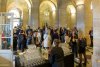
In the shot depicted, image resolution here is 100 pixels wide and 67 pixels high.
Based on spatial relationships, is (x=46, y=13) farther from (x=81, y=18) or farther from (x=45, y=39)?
(x=45, y=39)

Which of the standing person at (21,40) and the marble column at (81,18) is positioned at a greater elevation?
the marble column at (81,18)

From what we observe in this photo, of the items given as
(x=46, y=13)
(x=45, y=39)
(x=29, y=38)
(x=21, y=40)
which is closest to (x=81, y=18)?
(x=29, y=38)

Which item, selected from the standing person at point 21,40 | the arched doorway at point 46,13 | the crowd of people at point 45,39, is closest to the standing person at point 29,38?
the crowd of people at point 45,39

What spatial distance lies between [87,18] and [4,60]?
13.2 meters

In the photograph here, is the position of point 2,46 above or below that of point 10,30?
below

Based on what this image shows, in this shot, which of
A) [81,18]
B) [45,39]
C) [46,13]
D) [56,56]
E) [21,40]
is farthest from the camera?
[46,13]

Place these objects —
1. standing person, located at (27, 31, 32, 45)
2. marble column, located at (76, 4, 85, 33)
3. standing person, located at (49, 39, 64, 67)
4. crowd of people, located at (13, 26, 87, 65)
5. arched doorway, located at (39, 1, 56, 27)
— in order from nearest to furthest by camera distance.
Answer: standing person, located at (49, 39, 64, 67) → crowd of people, located at (13, 26, 87, 65) → standing person, located at (27, 31, 32, 45) → marble column, located at (76, 4, 85, 33) → arched doorway, located at (39, 1, 56, 27)

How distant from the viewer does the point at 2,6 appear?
23359mm

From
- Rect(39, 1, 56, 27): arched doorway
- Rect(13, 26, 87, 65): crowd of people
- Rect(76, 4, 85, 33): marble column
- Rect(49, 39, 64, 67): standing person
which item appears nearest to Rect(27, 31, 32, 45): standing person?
Rect(13, 26, 87, 65): crowd of people

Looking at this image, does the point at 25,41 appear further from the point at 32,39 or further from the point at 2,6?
the point at 2,6

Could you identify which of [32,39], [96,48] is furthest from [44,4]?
[96,48]

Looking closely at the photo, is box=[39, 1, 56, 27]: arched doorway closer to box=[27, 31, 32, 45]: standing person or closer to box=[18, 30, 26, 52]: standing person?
box=[27, 31, 32, 45]: standing person

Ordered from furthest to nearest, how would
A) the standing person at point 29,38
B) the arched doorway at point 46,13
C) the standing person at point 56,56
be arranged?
the arched doorway at point 46,13
the standing person at point 29,38
the standing person at point 56,56

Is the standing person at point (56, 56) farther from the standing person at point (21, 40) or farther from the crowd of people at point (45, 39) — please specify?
the standing person at point (21, 40)
